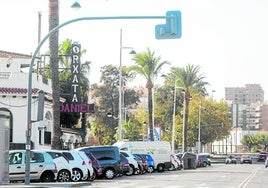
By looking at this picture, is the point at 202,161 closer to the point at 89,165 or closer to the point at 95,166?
the point at 95,166

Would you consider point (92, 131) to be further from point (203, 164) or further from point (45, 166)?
point (45, 166)

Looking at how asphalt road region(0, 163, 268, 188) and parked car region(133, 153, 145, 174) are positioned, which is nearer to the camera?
asphalt road region(0, 163, 268, 188)

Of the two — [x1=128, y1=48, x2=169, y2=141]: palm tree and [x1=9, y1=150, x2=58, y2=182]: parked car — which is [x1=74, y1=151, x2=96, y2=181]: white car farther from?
[x1=128, y1=48, x2=169, y2=141]: palm tree

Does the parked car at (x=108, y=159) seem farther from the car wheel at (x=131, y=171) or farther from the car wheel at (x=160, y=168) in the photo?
the car wheel at (x=160, y=168)

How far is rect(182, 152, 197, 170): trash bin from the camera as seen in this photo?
202 ft

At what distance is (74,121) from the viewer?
60.3 m

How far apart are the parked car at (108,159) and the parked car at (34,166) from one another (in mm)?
6991

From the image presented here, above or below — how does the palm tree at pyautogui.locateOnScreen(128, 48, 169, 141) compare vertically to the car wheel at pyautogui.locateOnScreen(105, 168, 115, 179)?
above

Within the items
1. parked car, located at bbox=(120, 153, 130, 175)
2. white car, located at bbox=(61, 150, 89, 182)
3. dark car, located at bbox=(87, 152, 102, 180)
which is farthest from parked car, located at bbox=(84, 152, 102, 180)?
parked car, located at bbox=(120, 153, 130, 175)

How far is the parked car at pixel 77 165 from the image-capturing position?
30625 mm

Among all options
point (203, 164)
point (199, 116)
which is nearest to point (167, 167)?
point (203, 164)

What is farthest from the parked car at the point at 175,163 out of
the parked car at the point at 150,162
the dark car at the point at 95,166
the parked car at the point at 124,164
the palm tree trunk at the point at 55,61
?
the palm tree trunk at the point at 55,61

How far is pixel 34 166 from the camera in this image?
95.3ft

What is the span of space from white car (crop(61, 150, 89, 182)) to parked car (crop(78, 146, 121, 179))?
5.09m
